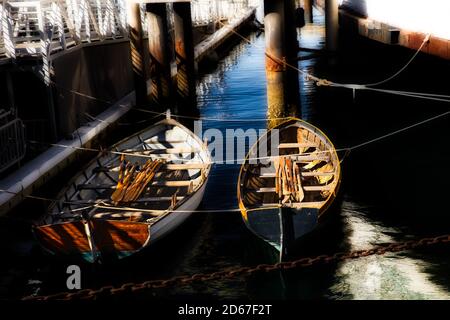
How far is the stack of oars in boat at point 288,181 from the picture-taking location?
54.7ft

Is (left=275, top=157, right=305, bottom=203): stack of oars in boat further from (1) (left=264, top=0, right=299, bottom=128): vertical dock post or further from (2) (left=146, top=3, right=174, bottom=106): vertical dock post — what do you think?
(1) (left=264, top=0, right=299, bottom=128): vertical dock post

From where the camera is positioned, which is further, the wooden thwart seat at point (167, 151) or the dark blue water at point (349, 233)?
the wooden thwart seat at point (167, 151)

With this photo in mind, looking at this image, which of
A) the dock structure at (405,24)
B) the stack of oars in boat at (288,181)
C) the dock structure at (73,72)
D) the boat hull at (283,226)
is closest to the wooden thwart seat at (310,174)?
the stack of oars in boat at (288,181)

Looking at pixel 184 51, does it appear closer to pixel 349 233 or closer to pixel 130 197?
pixel 130 197

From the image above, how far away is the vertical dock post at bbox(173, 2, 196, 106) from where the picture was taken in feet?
94.0

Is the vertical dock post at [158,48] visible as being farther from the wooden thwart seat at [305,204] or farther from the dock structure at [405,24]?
the wooden thwart seat at [305,204]

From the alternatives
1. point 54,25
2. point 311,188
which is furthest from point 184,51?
point 311,188

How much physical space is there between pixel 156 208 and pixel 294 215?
428 centimetres

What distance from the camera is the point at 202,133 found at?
27328mm

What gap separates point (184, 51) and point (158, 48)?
218 cm

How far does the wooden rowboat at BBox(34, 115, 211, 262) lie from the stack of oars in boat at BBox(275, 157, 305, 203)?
2.02 m

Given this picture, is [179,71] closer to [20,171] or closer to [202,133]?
[202,133]

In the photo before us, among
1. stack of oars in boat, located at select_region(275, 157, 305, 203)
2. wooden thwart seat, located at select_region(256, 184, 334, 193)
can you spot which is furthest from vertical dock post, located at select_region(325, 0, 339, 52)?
wooden thwart seat, located at select_region(256, 184, 334, 193)

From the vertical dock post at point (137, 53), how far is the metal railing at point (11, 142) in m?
9.23
